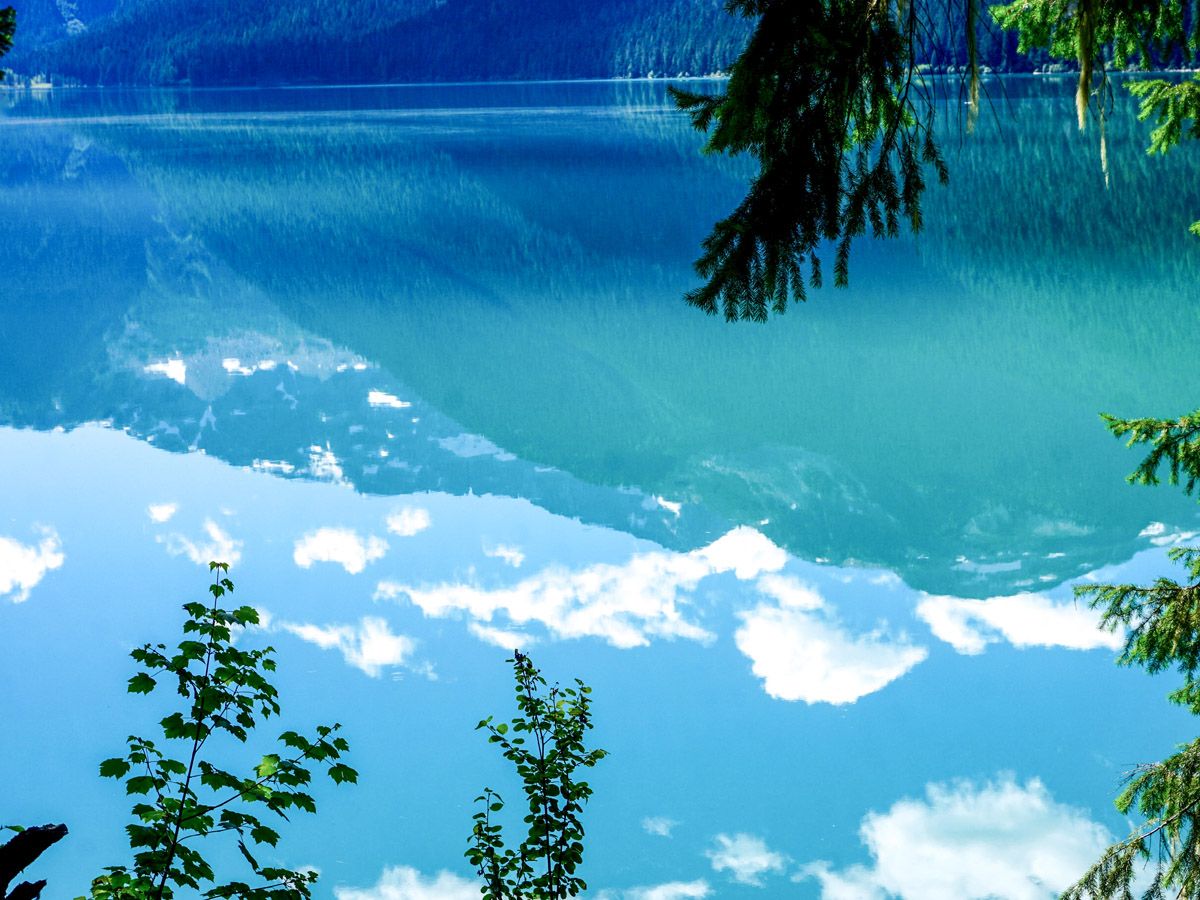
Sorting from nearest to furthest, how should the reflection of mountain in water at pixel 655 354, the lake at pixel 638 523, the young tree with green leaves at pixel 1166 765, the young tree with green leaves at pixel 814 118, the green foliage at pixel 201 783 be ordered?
1. the young tree with green leaves at pixel 814 118
2. the green foliage at pixel 201 783
3. the young tree with green leaves at pixel 1166 765
4. the lake at pixel 638 523
5. the reflection of mountain in water at pixel 655 354

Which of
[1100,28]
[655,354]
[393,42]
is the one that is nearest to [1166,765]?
[1100,28]

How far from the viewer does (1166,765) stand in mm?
6133

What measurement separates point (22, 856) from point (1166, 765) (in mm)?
4972

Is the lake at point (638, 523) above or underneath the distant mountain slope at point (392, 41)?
underneath

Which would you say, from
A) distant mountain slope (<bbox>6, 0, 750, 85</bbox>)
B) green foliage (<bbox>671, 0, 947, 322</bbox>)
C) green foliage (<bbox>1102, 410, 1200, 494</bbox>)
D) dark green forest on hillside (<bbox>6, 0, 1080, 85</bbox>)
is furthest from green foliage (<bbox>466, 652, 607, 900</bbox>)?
distant mountain slope (<bbox>6, 0, 750, 85</bbox>)

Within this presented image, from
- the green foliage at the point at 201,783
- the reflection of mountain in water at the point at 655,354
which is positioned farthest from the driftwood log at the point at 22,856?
the reflection of mountain in water at the point at 655,354

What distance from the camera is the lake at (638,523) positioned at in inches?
367

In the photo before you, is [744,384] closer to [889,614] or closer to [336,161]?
[889,614]

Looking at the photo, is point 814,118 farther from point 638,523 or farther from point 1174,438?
point 638,523

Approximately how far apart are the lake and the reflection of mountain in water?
0.11 meters

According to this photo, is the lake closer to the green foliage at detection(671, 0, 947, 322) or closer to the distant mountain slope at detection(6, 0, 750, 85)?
the green foliage at detection(671, 0, 947, 322)

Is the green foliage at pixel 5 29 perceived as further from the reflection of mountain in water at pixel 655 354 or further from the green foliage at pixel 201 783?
the reflection of mountain in water at pixel 655 354

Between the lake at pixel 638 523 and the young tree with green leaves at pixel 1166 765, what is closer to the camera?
the young tree with green leaves at pixel 1166 765

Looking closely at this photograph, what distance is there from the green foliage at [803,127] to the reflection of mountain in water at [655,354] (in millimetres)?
10054
